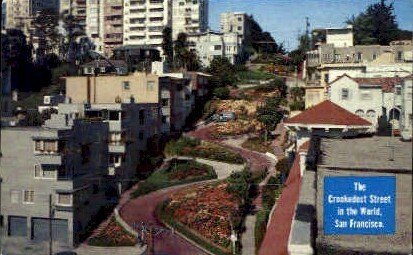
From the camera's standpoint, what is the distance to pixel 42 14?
138 inches

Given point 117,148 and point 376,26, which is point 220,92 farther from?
point 117,148

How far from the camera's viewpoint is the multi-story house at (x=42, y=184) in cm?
288

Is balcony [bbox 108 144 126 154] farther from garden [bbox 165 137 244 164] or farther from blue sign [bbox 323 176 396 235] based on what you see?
blue sign [bbox 323 176 396 235]

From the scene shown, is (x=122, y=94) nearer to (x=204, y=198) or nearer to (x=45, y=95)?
(x=45, y=95)

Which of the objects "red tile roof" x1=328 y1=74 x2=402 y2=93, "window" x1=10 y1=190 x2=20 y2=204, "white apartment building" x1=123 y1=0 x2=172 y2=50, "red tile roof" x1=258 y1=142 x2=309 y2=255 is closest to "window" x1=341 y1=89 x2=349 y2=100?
"red tile roof" x1=328 y1=74 x2=402 y2=93

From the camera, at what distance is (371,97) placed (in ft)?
15.2

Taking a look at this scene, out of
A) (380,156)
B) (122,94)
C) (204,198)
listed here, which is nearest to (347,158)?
(380,156)

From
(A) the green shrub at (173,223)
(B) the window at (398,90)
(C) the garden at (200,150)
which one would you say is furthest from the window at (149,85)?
(B) the window at (398,90)

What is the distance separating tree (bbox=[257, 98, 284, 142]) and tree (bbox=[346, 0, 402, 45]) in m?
1.05

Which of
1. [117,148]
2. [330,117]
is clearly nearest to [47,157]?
[117,148]

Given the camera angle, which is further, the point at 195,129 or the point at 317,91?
the point at 317,91

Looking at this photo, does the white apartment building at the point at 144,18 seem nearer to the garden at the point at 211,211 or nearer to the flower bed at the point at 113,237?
the garden at the point at 211,211

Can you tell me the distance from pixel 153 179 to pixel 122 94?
0.71 meters

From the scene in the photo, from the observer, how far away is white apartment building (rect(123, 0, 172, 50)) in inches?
153
